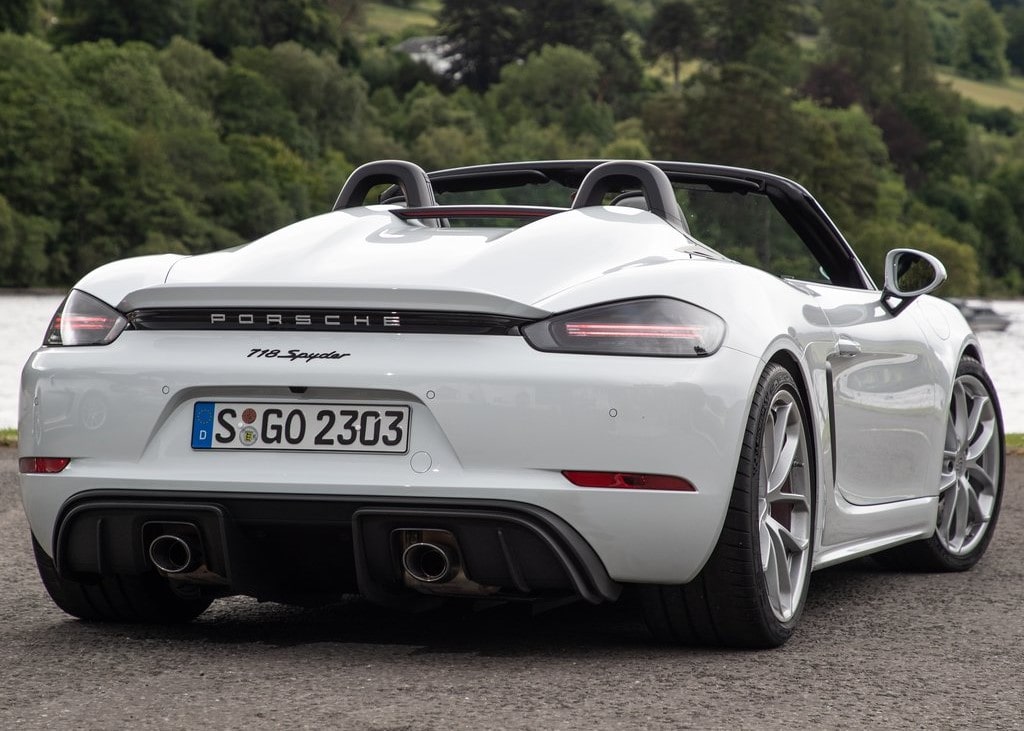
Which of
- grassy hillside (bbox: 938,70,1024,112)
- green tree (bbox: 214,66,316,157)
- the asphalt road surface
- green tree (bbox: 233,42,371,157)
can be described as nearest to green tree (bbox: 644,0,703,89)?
grassy hillside (bbox: 938,70,1024,112)

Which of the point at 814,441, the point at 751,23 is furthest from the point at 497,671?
the point at 751,23

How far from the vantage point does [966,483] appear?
236 inches

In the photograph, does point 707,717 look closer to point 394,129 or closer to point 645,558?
point 645,558

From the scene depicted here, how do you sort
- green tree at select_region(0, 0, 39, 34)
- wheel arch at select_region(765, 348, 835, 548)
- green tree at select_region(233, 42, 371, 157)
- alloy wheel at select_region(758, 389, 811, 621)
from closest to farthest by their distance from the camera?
alloy wheel at select_region(758, 389, 811, 621)
wheel arch at select_region(765, 348, 835, 548)
green tree at select_region(0, 0, 39, 34)
green tree at select_region(233, 42, 371, 157)

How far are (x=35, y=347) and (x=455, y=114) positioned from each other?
3599 inches

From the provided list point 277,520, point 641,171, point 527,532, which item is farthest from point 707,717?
point 641,171

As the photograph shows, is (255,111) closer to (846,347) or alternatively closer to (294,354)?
(846,347)

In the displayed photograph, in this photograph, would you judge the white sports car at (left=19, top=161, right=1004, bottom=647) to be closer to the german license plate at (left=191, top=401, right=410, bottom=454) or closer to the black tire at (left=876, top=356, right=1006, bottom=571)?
the german license plate at (left=191, top=401, right=410, bottom=454)

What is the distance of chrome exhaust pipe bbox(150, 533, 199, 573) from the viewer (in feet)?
12.9

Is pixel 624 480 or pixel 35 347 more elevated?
pixel 624 480

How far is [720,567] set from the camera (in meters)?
3.90

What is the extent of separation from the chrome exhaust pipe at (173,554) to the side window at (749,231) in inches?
69.1

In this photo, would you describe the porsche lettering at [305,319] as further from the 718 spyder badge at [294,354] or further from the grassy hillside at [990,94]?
the grassy hillside at [990,94]

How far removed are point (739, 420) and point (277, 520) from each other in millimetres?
1065
